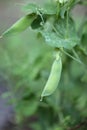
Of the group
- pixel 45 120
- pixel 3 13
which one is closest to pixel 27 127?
pixel 45 120

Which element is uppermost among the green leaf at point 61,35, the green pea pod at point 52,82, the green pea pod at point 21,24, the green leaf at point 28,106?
the green pea pod at point 21,24

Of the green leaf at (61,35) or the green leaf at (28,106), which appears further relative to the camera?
the green leaf at (28,106)

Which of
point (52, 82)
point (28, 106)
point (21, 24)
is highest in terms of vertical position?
point (21, 24)

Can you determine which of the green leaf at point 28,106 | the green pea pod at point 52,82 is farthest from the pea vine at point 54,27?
the green leaf at point 28,106

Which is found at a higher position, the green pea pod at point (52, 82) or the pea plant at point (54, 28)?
the pea plant at point (54, 28)

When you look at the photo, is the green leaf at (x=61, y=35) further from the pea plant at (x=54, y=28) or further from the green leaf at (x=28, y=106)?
the green leaf at (x=28, y=106)

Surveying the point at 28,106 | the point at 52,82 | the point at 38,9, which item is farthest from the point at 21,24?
the point at 28,106

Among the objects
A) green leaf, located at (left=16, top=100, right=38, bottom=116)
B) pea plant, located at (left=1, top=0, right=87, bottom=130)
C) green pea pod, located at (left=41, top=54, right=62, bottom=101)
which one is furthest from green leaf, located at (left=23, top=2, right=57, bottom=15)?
green leaf, located at (left=16, top=100, right=38, bottom=116)

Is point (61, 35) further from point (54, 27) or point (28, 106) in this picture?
point (28, 106)

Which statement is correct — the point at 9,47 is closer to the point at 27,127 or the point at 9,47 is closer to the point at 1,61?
the point at 1,61
